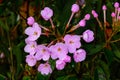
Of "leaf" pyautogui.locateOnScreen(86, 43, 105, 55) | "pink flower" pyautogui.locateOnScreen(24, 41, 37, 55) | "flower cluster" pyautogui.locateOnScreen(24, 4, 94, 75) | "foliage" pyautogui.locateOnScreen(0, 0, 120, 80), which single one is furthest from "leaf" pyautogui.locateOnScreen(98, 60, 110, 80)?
"pink flower" pyautogui.locateOnScreen(24, 41, 37, 55)

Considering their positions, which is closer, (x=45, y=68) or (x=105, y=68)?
(x=45, y=68)

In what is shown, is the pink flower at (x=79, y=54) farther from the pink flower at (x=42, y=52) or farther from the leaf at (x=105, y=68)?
the leaf at (x=105, y=68)

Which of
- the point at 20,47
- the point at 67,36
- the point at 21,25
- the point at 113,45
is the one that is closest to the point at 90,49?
the point at 113,45

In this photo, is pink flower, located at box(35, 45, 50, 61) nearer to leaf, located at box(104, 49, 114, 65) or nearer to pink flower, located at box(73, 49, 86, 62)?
pink flower, located at box(73, 49, 86, 62)

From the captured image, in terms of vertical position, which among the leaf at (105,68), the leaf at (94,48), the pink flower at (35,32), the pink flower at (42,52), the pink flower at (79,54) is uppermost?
the pink flower at (35,32)

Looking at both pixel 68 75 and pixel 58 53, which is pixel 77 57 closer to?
pixel 58 53

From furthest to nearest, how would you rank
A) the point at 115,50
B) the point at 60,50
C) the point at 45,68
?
the point at 115,50
the point at 45,68
the point at 60,50

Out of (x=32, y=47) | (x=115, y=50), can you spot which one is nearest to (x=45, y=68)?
(x=32, y=47)

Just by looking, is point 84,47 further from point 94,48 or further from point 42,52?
point 42,52

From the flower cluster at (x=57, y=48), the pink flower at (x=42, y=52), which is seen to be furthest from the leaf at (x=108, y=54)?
the pink flower at (x=42, y=52)

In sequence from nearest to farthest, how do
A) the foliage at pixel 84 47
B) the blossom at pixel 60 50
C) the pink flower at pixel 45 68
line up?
the blossom at pixel 60 50, the pink flower at pixel 45 68, the foliage at pixel 84 47
